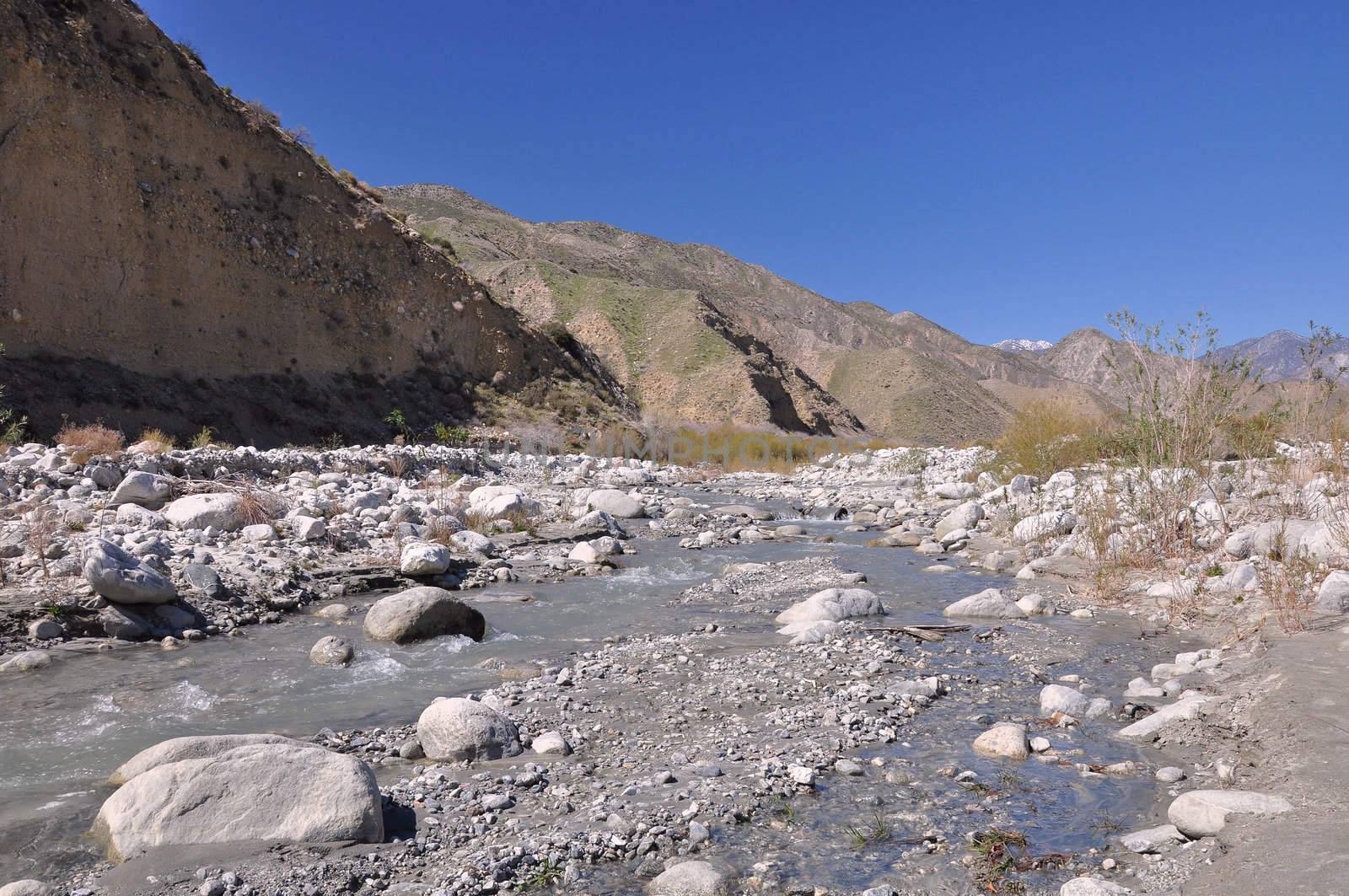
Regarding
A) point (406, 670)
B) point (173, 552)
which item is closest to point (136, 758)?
point (406, 670)

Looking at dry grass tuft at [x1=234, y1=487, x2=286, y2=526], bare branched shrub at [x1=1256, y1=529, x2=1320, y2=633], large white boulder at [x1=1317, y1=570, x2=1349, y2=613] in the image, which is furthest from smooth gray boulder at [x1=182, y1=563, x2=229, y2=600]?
large white boulder at [x1=1317, y1=570, x2=1349, y2=613]

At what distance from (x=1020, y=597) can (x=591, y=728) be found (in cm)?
512

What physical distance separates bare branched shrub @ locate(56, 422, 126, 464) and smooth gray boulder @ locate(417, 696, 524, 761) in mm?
8069

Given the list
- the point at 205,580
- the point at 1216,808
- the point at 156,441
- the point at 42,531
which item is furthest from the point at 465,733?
the point at 156,441

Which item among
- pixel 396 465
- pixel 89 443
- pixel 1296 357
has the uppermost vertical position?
pixel 1296 357

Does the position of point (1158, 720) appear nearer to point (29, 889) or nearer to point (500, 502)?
point (29, 889)

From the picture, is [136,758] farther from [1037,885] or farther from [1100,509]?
[1100,509]

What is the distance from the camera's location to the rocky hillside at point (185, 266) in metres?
18.0

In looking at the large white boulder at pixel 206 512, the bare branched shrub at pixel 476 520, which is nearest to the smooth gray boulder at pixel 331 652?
the large white boulder at pixel 206 512

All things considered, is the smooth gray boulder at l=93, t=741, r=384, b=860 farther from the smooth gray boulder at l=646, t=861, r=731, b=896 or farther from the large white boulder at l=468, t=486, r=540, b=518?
the large white boulder at l=468, t=486, r=540, b=518

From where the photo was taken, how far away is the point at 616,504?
15.3m

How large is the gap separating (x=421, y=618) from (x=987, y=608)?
5.11 meters

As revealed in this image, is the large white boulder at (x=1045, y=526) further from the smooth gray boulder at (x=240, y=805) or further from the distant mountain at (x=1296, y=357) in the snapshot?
the smooth gray boulder at (x=240, y=805)

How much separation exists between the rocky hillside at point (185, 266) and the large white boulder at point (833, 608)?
15.4m
